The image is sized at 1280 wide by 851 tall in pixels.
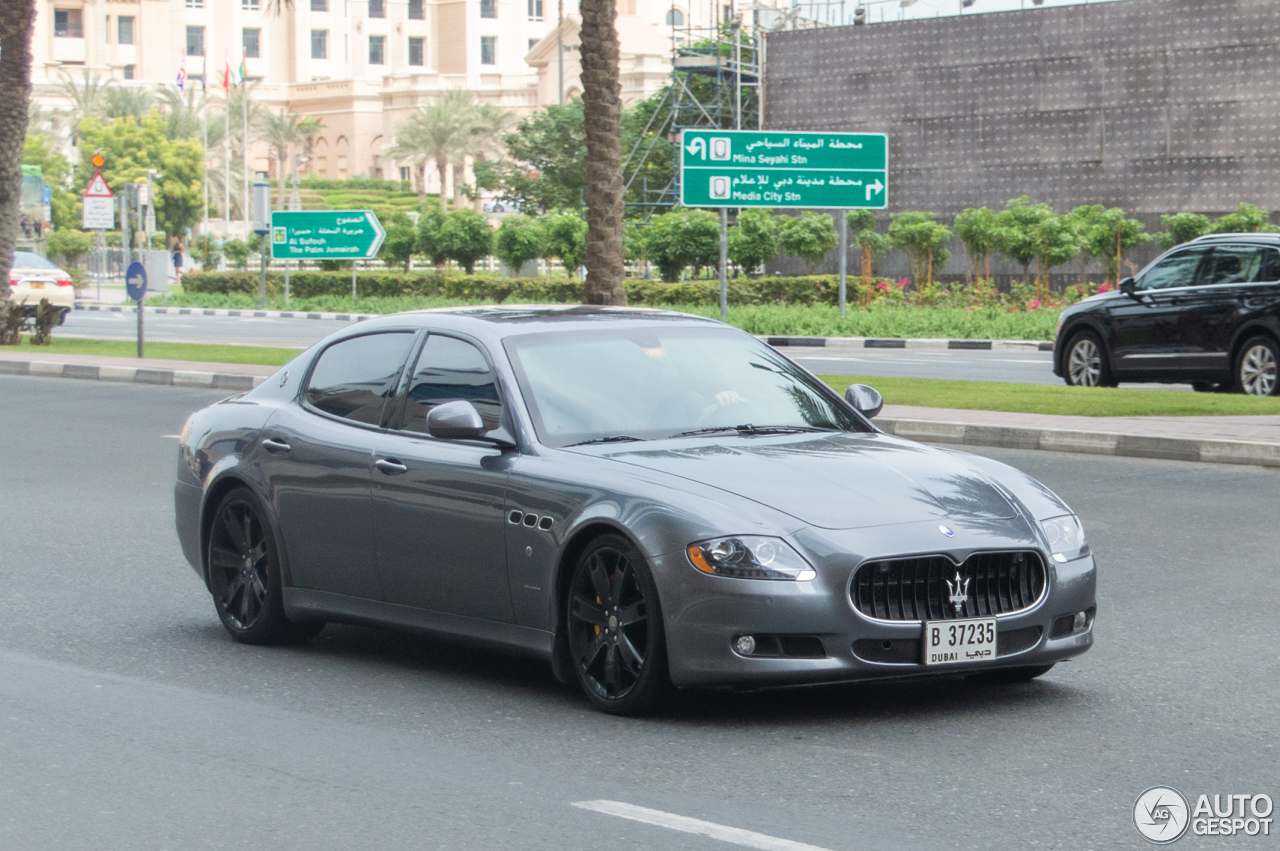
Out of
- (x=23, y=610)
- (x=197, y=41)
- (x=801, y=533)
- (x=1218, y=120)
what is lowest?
(x=23, y=610)

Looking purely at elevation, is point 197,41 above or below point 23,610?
above

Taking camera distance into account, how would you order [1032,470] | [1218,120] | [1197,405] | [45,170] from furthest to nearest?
[45,170] → [1218,120] → [1197,405] → [1032,470]

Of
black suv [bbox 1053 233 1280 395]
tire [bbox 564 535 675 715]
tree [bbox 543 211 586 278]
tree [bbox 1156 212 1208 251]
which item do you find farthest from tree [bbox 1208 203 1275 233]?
tire [bbox 564 535 675 715]

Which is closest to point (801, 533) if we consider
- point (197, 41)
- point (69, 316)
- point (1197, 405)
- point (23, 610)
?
point (23, 610)

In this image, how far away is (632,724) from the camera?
19.9ft

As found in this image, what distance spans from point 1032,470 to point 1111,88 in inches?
1388

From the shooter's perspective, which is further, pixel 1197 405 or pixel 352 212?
pixel 352 212

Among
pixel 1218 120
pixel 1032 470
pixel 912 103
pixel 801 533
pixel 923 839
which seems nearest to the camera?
pixel 923 839

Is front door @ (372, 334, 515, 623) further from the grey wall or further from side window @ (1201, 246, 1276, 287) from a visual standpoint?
the grey wall

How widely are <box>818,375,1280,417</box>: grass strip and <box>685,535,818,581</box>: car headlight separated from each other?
11128 mm

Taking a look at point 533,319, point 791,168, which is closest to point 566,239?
point 791,168

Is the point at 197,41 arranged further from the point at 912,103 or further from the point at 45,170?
the point at 912,103

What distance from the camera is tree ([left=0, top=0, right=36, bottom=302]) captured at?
91.3 ft

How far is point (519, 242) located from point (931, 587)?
41893 mm
